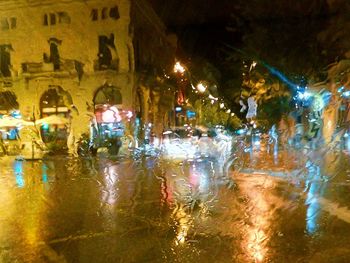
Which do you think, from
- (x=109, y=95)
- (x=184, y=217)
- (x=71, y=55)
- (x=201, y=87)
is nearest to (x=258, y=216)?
(x=184, y=217)

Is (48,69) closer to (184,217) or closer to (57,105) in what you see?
(57,105)

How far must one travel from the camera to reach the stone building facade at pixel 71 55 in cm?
2991

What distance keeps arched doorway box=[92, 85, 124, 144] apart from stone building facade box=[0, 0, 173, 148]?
0.23ft

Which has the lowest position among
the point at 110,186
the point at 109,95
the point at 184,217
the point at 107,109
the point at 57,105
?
the point at 110,186

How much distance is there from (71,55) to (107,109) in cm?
459

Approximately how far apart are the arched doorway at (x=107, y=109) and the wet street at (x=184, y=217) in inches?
627

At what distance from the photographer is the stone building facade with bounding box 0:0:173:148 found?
29.9 m

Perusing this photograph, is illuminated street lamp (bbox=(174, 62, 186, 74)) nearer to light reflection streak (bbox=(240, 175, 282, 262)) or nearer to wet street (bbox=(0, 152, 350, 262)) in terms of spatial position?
wet street (bbox=(0, 152, 350, 262))

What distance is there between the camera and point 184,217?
7.79m

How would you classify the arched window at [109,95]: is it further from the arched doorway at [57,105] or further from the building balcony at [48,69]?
the arched doorway at [57,105]

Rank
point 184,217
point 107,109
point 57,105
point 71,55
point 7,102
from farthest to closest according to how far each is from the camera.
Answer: point 7,102, point 57,105, point 71,55, point 107,109, point 184,217

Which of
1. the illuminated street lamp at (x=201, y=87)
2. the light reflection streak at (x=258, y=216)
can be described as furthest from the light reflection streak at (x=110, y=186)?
the illuminated street lamp at (x=201, y=87)

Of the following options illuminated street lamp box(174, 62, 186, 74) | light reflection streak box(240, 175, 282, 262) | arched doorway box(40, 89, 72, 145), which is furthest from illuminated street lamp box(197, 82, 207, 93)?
light reflection streak box(240, 175, 282, 262)

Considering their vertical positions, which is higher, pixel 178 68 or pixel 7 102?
pixel 178 68
